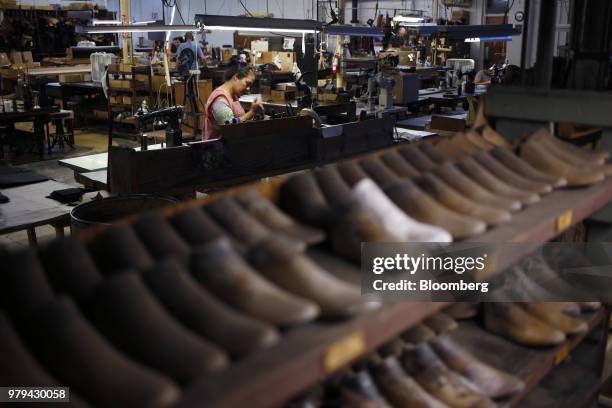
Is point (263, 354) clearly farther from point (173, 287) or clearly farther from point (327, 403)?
point (327, 403)

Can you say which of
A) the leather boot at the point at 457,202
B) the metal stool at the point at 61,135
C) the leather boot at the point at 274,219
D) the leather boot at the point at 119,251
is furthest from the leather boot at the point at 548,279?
the metal stool at the point at 61,135

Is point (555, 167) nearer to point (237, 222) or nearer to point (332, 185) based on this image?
point (332, 185)

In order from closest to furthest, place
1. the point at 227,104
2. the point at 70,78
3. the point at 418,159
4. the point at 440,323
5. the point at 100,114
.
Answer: the point at 418,159
the point at 440,323
the point at 227,104
the point at 100,114
the point at 70,78

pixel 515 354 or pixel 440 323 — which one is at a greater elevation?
pixel 440 323

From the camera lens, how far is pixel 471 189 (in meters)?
1.89

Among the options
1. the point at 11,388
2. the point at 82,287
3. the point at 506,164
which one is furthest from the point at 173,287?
the point at 506,164

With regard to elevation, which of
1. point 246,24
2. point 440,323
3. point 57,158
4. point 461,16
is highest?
point 461,16

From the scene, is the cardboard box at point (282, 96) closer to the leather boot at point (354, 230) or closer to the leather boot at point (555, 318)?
the leather boot at point (555, 318)

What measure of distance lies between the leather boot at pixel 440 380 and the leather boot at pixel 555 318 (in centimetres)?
57

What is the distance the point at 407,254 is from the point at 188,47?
32.0 feet

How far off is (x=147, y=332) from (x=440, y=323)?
4.54ft

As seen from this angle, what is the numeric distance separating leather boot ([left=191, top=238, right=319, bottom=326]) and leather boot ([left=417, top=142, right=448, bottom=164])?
1055 mm

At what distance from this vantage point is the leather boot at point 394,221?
5.04ft

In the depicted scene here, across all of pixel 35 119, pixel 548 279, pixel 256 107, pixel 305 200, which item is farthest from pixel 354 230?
pixel 35 119
